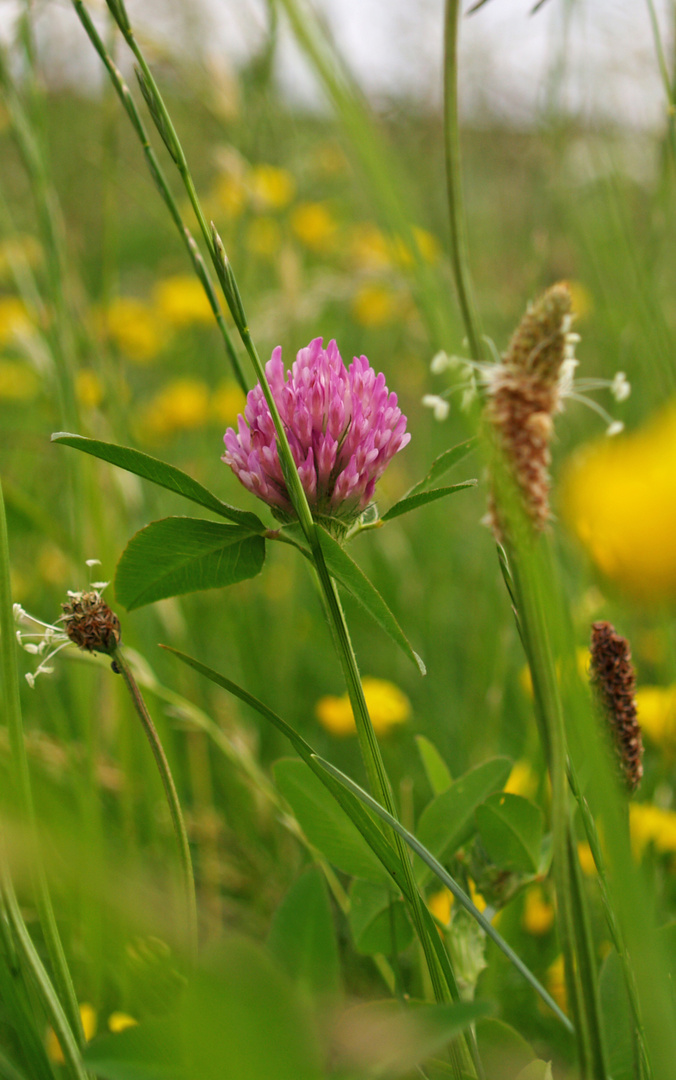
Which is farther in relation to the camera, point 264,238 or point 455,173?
point 264,238

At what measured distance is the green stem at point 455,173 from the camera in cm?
33

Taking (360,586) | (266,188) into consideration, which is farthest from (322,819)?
(266,188)

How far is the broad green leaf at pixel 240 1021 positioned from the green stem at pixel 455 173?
0.84 feet

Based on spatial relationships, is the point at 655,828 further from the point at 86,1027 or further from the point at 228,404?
the point at 228,404

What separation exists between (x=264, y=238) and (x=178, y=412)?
0.44 metres

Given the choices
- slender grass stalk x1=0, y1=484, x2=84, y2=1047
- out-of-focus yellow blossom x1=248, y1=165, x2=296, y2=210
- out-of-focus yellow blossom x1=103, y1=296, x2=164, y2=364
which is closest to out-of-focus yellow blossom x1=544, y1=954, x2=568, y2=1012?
slender grass stalk x1=0, y1=484, x2=84, y2=1047

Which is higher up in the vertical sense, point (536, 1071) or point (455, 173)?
point (455, 173)

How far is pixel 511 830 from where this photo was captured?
430 mm

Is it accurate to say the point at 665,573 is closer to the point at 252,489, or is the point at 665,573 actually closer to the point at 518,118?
the point at 252,489

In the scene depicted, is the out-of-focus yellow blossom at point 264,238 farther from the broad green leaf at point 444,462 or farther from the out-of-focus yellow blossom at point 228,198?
the broad green leaf at point 444,462

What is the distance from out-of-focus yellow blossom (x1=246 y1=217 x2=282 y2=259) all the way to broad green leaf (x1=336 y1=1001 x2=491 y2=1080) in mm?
1131

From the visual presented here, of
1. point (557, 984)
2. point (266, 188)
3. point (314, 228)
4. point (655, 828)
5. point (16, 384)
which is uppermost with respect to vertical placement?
point (314, 228)

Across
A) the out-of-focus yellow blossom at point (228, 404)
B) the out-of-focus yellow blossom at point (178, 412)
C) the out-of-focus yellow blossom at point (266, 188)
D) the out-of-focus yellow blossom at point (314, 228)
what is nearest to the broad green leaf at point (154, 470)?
the out-of-focus yellow blossom at point (266, 188)

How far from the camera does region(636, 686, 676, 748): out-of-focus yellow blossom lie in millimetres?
699
